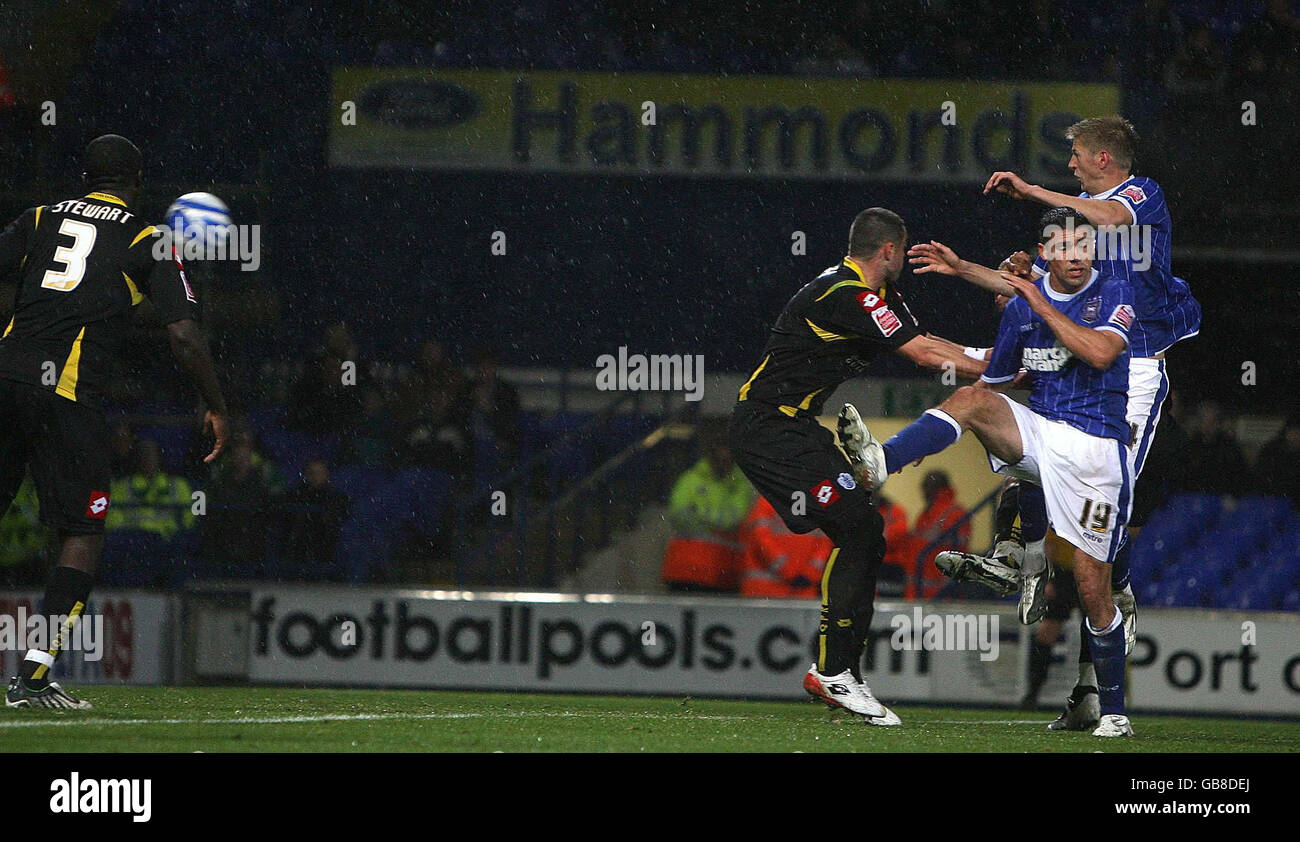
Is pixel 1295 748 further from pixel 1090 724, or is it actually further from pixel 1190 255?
pixel 1190 255

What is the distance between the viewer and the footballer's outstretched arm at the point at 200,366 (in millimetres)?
Result: 6324

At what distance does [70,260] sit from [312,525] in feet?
19.7

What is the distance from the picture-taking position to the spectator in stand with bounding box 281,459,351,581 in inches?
474

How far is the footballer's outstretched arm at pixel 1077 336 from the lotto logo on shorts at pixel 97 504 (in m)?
3.71

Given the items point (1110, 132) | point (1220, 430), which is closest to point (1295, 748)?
point (1110, 132)

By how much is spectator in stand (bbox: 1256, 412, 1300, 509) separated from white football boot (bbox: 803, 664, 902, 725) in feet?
26.1

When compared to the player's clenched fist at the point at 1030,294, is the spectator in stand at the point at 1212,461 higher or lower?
lower

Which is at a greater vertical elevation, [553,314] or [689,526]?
[553,314]

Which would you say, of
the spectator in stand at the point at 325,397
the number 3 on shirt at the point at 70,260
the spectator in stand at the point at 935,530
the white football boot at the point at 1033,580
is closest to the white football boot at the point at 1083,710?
the white football boot at the point at 1033,580

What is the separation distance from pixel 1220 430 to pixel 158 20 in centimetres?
1113

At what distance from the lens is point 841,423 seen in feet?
21.8

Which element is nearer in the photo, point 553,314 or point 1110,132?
point 1110,132

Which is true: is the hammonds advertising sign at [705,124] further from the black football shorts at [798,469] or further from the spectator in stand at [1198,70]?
the black football shorts at [798,469]

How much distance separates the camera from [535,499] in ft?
43.8
